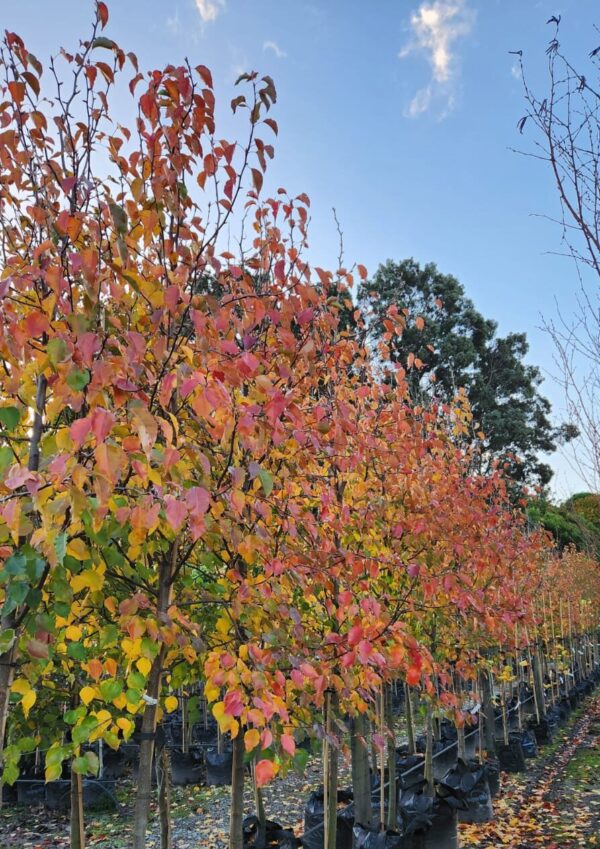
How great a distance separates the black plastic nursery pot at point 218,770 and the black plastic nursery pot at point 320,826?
105 inches

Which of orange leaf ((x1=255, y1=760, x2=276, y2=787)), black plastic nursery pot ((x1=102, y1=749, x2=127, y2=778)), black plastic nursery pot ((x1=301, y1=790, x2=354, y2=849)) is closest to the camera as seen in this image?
orange leaf ((x1=255, y1=760, x2=276, y2=787))

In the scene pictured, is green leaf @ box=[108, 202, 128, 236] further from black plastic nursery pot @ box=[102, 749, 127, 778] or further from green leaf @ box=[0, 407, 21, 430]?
black plastic nursery pot @ box=[102, 749, 127, 778]

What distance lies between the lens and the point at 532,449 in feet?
80.4

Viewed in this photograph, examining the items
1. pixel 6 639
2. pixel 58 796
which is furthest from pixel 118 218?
pixel 58 796

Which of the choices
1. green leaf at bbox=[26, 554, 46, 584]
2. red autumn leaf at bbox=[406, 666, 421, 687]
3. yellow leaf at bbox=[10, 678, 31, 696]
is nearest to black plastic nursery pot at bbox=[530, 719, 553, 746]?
red autumn leaf at bbox=[406, 666, 421, 687]

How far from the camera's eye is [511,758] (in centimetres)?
859

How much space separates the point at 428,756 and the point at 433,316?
64.1 feet

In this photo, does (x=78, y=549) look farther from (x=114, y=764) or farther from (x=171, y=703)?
(x=114, y=764)

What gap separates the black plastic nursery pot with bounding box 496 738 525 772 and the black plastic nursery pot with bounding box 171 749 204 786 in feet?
14.0

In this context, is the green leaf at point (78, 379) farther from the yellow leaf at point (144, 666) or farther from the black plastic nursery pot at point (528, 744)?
the black plastic nursery pot at point (528, 744)

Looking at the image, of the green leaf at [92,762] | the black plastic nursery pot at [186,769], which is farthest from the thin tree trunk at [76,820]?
→ the black plastic nursery pot at [186,769]

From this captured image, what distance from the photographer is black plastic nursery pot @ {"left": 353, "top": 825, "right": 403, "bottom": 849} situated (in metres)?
4.68

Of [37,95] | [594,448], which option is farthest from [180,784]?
[37,95]

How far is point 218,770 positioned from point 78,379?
7976 millimetres
